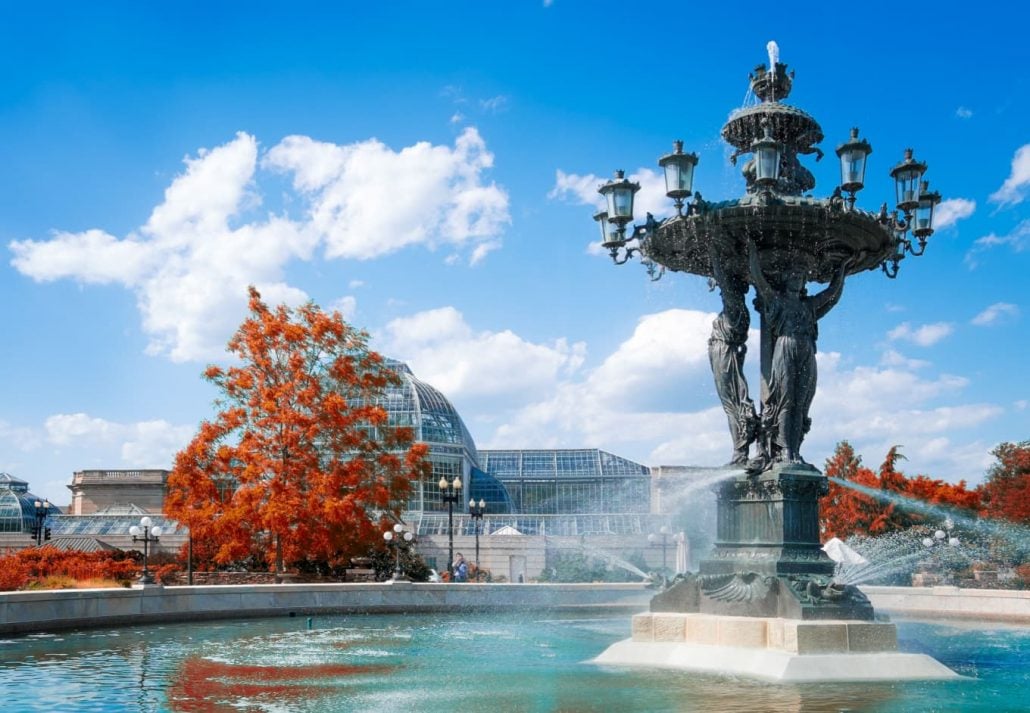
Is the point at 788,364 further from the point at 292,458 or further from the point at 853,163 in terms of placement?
the point at 292,458

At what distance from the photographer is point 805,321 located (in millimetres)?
12859

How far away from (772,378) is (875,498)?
30593 mm

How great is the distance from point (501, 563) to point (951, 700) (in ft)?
145

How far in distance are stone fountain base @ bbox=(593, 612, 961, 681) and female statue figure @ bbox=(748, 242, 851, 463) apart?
2.27 metres

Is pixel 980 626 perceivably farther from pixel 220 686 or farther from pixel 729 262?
pixel 220 686

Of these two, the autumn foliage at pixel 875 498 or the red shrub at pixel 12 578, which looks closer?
the red shrub at pixel 12 578

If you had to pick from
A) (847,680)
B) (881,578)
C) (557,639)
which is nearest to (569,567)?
(881,578)

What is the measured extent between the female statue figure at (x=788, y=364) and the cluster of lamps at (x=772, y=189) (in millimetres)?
1282

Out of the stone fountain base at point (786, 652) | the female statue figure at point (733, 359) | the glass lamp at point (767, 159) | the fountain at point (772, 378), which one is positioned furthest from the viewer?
the female statue figure at point (733, 359)

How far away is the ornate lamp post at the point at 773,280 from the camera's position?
471 inches

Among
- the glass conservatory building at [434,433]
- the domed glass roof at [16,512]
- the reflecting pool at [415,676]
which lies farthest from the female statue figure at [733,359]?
the domed glass roof at [16,512]

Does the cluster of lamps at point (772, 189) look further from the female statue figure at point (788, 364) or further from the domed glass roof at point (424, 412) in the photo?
the domed glass roof at point (424, 412)

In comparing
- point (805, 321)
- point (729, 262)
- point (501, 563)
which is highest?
point (729, 262)

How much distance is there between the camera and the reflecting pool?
9.26m
